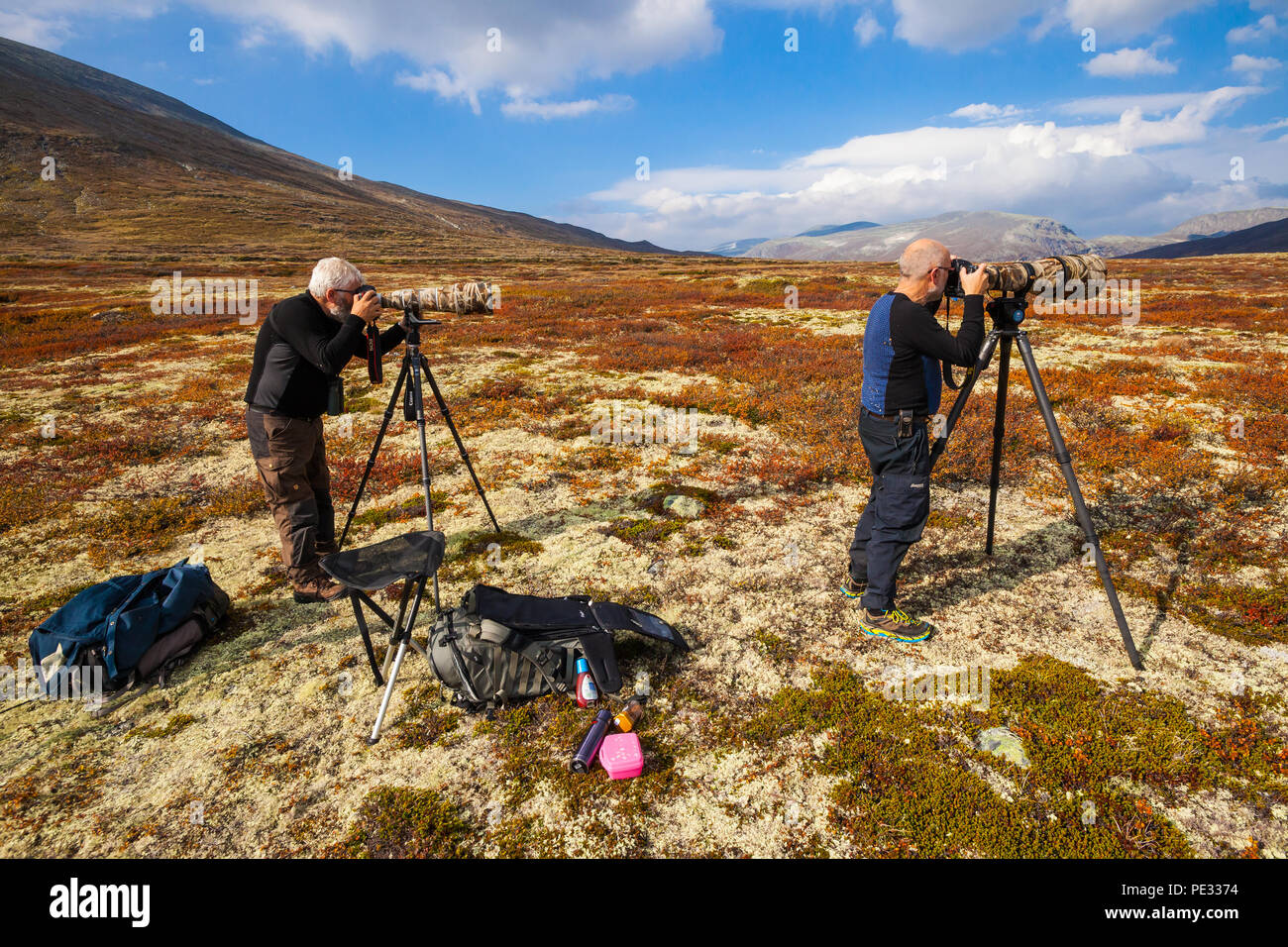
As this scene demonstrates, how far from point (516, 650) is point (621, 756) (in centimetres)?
133

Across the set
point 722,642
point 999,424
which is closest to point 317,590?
point 722,642

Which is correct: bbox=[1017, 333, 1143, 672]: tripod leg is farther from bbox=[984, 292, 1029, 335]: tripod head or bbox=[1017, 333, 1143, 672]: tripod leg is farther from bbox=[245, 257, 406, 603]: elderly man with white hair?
bbox=[245, 257, 406, 603]: elderly man with white hair

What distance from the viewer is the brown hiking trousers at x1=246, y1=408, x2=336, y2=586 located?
19.4ft

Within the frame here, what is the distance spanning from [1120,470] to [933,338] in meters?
7.71

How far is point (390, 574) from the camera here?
453 centimetres

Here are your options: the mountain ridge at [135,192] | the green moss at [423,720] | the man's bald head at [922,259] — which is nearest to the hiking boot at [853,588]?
the man's bald head at [922,259]

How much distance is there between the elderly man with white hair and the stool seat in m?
1.78

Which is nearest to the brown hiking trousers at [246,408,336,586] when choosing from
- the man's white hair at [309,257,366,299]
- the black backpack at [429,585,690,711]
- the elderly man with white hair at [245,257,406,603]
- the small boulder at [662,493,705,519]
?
the elderly man with white hair at [245,257,406,603]

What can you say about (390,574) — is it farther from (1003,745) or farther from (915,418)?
(1003,745)

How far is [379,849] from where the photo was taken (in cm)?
368
